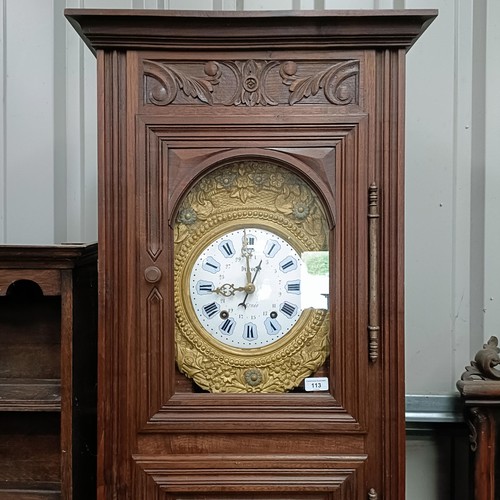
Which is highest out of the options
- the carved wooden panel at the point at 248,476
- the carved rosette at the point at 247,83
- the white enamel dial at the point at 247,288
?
the carved rosette at the point at 247,83

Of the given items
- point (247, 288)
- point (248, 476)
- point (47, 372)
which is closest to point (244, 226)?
point (247, 288)

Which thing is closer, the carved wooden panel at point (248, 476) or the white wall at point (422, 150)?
the carved wooden panel at point (248, 476)

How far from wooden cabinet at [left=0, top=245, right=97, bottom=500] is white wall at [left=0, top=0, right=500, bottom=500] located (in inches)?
8.9

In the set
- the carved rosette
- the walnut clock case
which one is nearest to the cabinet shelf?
the walnut clock case

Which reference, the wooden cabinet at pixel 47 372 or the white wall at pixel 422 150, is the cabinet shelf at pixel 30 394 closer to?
the wooden cabinet at pixel 47 372

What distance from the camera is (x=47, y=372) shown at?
1149 mm

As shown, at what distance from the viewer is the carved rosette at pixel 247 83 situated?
0.93m

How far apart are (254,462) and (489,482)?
19.5 inches

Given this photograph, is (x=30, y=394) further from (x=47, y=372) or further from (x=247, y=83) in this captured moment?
(x=247, y=83)

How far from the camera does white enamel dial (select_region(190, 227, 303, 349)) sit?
0.97 m

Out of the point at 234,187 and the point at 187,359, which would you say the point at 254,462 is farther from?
the point at 234,187

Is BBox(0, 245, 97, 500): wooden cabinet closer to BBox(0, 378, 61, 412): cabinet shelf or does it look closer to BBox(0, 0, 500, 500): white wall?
BBox(0, 378, 61, 412): cabinet shelf

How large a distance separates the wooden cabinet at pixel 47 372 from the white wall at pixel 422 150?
23 cm

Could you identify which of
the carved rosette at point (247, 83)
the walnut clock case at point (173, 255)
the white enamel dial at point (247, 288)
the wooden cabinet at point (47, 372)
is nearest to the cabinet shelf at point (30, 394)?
the wooden cabinet at point (47, 372)
